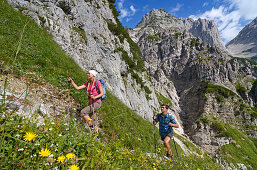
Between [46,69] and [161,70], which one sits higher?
Result: [161,70]

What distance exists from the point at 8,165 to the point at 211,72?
555 feet

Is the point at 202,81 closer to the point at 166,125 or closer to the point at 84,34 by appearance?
the point at 84,34

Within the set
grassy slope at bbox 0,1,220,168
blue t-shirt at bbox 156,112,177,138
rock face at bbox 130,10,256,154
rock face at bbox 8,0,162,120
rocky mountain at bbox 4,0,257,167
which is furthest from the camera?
rock face at bbox 130,10,256,154

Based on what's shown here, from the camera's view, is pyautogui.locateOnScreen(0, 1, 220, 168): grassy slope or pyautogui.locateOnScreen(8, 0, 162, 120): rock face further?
pyautogui.locateOnScreen(8, 0, 162, 120): rock face

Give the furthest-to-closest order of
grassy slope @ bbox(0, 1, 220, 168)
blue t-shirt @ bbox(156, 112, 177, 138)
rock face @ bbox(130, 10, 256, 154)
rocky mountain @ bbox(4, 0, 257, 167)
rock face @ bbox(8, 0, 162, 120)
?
rock face @ bbox(130, 10, 256, 154) → rocky mountain @ bbox(4, 0, 257, 167) → rock face @ bbox(8, 0, 162, 120) → blue t-shirt @ bbox(156, 112, 177, 138) → grassy slope @ bbox(0, 1, 220, 168)

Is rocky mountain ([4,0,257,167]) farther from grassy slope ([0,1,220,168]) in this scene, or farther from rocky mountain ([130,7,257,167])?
grassy slope ([0,1,220,168])

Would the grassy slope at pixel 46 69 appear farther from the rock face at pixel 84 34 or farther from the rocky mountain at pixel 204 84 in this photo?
the rocky mountain at pixel 204 84

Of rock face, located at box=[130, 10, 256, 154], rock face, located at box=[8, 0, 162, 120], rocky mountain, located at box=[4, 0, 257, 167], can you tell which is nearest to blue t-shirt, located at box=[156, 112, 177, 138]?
rocky mountain, located at box=[4, 0, 257, 167]

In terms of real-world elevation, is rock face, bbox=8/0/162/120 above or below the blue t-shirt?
above

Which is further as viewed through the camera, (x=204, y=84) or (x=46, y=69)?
(x=204, y=84)

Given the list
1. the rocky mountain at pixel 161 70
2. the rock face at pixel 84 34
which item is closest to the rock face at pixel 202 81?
the rocky mountain at pixel 161 70

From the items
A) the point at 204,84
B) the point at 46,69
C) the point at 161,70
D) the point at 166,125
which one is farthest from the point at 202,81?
the point at 46,69

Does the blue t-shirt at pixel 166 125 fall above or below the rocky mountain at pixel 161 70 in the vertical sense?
below

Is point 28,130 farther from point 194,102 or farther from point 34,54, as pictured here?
point 194,102
